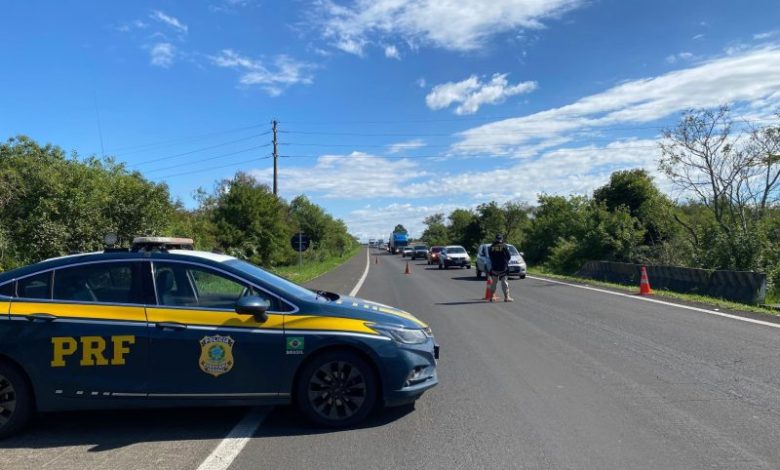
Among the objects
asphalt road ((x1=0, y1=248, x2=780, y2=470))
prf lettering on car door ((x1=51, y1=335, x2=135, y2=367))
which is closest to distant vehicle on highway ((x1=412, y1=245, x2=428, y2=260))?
asphalt road ((x1=0, y1=248, x2=780, y2=470))

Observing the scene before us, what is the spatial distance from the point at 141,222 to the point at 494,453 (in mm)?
17750

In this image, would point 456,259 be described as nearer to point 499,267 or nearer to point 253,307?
point 499,267

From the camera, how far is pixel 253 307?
511cm

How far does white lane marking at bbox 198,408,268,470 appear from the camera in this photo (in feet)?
14.4

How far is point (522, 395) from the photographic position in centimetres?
618

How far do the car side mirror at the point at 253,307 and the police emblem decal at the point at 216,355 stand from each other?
265 millimetres

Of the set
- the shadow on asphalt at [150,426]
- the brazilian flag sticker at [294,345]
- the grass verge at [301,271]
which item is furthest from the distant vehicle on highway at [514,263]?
the brazilian flag sticker at [294,345]

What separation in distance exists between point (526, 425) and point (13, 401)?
4.35 metres

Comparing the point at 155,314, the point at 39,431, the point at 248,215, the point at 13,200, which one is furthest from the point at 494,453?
the point at 248,215

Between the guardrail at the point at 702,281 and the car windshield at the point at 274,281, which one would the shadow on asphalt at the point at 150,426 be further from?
the guardrail at the point at 702,281

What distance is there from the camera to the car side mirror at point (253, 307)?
16.8ft

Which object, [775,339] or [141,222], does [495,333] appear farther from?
[141,222]

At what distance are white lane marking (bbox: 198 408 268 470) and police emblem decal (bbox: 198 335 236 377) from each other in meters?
0.54

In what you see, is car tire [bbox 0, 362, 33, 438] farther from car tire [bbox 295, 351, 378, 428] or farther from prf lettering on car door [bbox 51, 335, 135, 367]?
car tire [bbox 295, 351, 378, 428]
